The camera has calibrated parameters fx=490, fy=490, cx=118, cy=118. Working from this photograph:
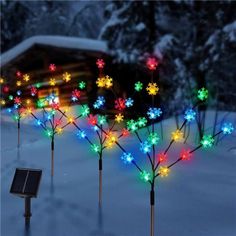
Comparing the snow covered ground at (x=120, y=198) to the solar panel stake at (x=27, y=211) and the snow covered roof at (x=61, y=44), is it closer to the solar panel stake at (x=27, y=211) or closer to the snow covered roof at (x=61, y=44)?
the solar panel stake at (x=27, y=211)

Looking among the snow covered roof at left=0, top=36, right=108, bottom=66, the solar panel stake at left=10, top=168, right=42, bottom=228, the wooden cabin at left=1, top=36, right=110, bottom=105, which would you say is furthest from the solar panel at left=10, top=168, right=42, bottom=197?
the snow covered roof at left=0, top=36, right=108, bottom=66

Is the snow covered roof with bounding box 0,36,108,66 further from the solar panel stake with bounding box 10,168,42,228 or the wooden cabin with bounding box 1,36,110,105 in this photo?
the solar panel stake with bounding box 10,168,42,228

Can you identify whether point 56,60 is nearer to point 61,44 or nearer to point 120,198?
point 61,44

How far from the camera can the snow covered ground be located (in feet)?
20.9

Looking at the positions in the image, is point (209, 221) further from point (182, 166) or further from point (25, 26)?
point (25, 26)

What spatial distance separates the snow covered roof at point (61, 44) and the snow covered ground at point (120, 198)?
8844 mm

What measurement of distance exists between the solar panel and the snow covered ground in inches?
22.1

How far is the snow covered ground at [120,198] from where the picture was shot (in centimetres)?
637

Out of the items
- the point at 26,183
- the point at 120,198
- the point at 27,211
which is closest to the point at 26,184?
the point at 26,183

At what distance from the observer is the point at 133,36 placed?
19766 mm

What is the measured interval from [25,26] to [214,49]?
20534 mm

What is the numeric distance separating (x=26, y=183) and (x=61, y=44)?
1284 centimetres

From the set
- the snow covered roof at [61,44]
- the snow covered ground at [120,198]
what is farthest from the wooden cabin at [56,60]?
the snow covered ground at [120,198]

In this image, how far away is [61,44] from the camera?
18594 millimetres
